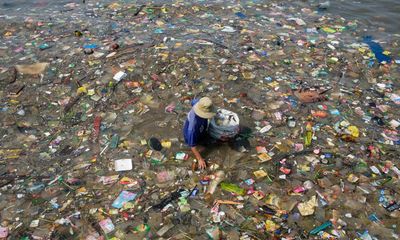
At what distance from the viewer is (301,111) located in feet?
17.2

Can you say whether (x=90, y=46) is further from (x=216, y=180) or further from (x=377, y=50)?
(x=377, y=50)

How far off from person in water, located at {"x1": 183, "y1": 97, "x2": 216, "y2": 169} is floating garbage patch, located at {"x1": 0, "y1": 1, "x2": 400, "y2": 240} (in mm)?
190

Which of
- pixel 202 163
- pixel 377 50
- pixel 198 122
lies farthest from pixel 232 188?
pixel 377 50

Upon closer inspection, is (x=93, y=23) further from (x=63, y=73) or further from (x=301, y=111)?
(x=301, y=111)

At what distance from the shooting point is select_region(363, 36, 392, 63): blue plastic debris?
6587mm

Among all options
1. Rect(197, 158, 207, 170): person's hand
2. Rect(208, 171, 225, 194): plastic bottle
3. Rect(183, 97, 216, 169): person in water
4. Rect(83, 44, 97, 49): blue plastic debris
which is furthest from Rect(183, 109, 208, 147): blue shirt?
Rect(83, 44, 97, 49): blue plastic debris

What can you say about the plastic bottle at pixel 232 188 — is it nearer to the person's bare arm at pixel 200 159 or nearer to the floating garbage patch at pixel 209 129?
the floating garbage patch at pixel 209 129

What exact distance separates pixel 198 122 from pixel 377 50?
464cm

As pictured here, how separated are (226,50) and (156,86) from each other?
5.44ft

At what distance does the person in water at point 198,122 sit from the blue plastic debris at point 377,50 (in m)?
4.13

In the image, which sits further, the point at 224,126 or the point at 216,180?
the point at 224,126

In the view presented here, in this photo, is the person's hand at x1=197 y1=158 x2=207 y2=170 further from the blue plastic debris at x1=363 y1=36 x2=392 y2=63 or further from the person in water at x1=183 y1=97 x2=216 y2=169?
the blue plastic debris at x1=363 y1=36 x2=392 y2=63

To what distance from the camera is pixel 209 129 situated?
446 cm

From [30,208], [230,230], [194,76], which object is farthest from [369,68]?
[30,208]
